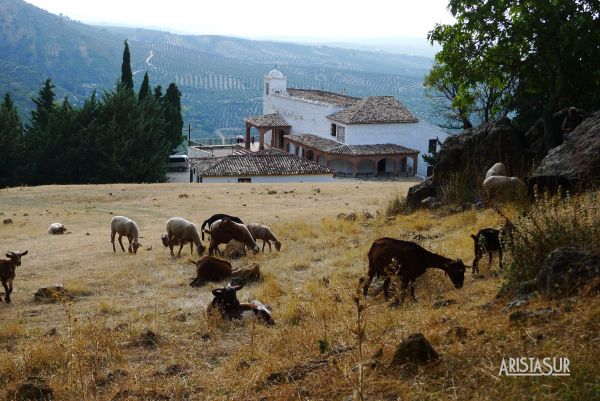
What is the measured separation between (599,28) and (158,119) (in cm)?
4267

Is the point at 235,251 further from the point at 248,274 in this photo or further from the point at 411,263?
the point at 411,263

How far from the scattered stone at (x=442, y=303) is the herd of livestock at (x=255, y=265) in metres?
0.69

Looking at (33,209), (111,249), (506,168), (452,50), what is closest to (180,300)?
(111,249)

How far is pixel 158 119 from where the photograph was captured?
190ft

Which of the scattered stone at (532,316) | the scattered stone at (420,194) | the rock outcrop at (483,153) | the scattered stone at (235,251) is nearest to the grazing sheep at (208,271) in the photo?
the scattered stone at (235,251)

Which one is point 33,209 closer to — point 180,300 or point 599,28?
point 180,300

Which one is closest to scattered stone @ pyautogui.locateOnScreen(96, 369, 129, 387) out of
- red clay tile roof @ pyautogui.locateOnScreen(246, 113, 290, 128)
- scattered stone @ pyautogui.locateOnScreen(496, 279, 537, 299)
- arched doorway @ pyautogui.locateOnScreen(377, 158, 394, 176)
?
scattered stone @ pyautogui.locateOnScreen(496, 279, 537, 299)

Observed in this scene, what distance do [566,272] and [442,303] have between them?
7.37 ft

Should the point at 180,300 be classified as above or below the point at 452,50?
below

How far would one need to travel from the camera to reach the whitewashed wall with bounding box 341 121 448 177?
7112 centimetres

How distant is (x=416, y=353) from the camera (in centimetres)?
669

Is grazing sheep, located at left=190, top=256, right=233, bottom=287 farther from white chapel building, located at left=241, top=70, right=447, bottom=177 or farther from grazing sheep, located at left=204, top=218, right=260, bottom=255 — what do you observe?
white chapel building, located at left=241, top=70, right=447, bottom=177

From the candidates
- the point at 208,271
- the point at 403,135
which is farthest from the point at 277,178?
the point at 208,271

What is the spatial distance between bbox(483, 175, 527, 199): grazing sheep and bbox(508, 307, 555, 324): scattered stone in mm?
8819
